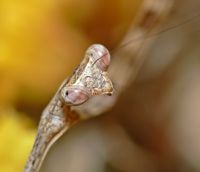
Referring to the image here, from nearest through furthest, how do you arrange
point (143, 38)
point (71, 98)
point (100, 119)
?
point (71, 98), point (143, 38), point (100, 119)

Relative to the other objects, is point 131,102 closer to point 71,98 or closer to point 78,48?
point 78,48

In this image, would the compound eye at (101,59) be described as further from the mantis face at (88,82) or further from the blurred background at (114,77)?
the blurred background at (114,77)

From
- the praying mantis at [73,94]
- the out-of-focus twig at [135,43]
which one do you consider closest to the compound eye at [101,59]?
the praying mantis at [73,94]

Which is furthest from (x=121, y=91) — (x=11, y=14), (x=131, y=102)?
(x=11, y=14)

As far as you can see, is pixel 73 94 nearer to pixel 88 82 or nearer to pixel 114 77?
pixel 88 82

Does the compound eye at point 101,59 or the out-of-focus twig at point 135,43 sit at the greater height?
the out-of-focus twig at point 135,43

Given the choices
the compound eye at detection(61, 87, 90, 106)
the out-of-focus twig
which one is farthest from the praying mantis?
the out-of-focus twig
